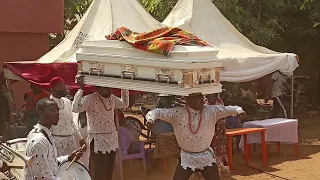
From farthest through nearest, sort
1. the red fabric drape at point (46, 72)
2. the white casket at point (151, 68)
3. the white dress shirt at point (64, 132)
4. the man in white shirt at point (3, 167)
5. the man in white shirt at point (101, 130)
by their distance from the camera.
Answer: the red fabric drape at point (46, 72)
the man in white shirt at point (101, 130)
the white dress shirt at point (64, 132)
the white casket at point (151, 68)
the man in white shirt at point (3, 167)

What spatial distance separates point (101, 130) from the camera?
658 centimetres

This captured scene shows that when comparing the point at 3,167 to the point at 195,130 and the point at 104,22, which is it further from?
the point at 104,22

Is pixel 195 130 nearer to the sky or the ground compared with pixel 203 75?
nearer to the ground

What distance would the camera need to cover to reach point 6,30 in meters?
12.9

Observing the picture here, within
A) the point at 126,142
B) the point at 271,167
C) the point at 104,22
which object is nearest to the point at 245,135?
the point at 271,167

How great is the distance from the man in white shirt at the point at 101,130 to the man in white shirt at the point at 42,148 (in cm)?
213

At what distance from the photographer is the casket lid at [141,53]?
17.0ft

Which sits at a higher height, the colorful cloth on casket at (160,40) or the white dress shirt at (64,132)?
the colorful cloth on casket at (160,40)

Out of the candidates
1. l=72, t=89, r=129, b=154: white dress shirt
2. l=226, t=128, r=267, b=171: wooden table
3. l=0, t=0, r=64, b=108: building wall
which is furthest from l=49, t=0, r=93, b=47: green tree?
l=72, t=89, r=129, b=154: white dress shirt

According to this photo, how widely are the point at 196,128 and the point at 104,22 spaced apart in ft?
16.1

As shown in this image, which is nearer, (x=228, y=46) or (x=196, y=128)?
(x=196, y=128)

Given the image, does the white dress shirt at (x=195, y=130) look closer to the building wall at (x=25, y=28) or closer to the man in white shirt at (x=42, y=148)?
the man in white shirt at (x=42, y=148)

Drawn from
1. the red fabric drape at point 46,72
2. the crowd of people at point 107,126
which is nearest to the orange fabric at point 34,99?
the red fabric drape at point 46,72

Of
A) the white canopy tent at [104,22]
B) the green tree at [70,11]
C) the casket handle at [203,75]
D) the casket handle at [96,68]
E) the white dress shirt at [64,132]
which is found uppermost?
the green tree at [70,11]
